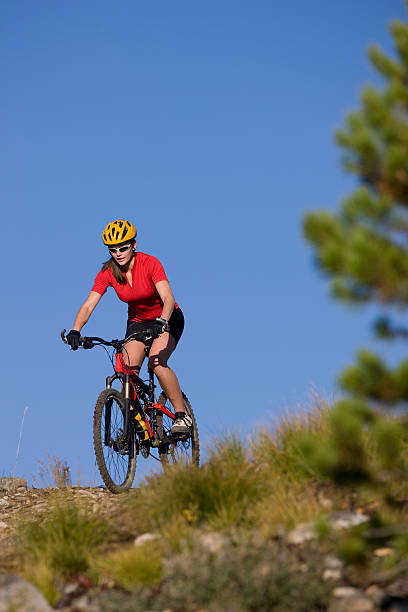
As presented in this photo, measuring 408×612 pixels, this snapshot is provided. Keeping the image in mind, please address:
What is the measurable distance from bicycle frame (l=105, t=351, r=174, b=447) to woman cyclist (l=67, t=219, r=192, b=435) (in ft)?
0.46

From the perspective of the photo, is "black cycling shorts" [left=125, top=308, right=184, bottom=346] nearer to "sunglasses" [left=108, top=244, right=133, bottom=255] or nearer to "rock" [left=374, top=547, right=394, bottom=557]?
"sunglasses" [left=108, top=244, right=133, bottom=255]

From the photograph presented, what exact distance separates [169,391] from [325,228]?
5.69 meters

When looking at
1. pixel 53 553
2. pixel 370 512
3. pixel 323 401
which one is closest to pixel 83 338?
pixel 323 401

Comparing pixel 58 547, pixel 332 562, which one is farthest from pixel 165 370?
pixel 332 562

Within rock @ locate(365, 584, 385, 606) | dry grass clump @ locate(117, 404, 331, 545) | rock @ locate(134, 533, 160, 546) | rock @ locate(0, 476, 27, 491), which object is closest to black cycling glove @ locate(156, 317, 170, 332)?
dry grass clump @ locate(117, 404, 331, 545)

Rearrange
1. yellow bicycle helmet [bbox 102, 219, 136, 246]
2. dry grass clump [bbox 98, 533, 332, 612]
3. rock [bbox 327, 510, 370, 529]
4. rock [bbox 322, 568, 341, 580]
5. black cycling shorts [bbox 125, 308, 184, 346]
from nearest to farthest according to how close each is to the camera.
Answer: dry grass clump [bbox 98, 533, 332, 612], rock [bbox 322, 568, 341, 580], rock [bbox 327, 510, 370, 529], yellow bicycle helmet [bbox 102, 219, 136, 246], black cycling shorts [bbox 125, 308, 184, 346]

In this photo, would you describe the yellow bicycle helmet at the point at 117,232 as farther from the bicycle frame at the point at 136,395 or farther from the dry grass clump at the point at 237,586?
the dry grass clump at the point at 237,586

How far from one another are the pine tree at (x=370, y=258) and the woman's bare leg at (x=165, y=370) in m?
5.25

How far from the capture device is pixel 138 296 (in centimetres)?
1016

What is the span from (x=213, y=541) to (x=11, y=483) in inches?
289

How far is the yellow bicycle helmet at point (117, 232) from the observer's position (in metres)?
9.85

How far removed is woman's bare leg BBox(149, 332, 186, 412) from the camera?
33.0ft

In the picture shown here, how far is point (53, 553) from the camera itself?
632cm

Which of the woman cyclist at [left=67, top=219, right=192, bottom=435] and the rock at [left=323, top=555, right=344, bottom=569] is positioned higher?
the woman cyclist at [left=67, top=219, right=192, bottom=435]
